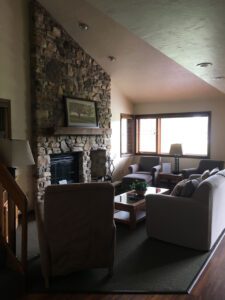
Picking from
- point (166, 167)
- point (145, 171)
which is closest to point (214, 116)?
point (166, 167)

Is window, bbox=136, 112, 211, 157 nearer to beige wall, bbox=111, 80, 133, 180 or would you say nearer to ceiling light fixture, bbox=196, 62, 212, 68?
beige wall, bbox=111, 80, 133, 180

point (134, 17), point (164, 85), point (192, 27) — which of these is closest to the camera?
point (134, 17)

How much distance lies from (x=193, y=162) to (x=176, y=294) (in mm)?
4942

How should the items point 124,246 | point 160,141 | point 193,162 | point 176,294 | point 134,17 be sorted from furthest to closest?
point 160,141
point 193,162
point 124,246
point 176,294
point 134,17

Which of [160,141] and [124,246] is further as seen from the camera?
[160,141]

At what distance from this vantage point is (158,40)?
2.14 meters

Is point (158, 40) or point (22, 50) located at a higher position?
point (22, 50)

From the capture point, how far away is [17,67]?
4547 millimetres

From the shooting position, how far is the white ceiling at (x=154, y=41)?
158 centimetres

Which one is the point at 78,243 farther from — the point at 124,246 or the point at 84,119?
the point at 84,119

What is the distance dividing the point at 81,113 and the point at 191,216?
3268 millimetres

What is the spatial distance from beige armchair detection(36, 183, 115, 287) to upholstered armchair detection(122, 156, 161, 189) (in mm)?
3699

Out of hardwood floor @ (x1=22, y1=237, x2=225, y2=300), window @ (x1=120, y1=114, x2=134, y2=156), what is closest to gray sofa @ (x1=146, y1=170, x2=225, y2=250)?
hardwood floor @ (x1=22, y1=237, x2=225, y2=300)

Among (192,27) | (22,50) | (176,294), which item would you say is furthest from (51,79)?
(176,294)
